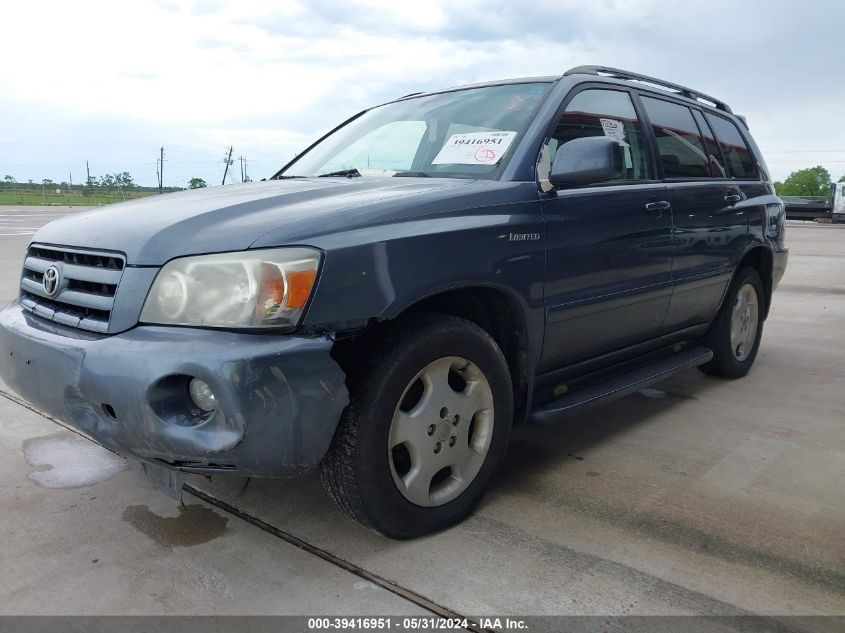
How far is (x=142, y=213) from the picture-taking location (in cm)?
236

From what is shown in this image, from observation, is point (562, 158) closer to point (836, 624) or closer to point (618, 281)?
point (618, 281)

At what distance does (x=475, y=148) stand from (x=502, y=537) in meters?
1.46

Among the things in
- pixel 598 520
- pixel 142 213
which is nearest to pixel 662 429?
pixel 598 520

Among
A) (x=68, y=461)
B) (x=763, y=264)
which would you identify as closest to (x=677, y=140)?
(x=763, y=264)

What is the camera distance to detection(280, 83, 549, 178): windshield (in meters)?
2.76

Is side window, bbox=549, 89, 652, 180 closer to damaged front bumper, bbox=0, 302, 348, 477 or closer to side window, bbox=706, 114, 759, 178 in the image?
side window, bbox=706, 114, 759, 178

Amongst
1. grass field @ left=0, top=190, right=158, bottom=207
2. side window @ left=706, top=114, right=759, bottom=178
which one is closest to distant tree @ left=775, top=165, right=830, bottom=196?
grass field @ left=0, top=190, right=158, bottom=207

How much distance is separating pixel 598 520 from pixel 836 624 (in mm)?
781

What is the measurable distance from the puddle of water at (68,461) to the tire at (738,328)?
3352 millimetres

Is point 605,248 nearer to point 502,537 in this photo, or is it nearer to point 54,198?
point 502,537

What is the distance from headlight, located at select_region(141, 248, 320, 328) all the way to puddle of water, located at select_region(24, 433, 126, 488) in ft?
3.91

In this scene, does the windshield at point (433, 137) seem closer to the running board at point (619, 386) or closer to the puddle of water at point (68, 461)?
the running board at point (619, 386)

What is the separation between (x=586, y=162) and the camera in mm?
2596

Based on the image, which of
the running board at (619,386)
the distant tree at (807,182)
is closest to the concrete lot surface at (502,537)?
the running board at (619,386)
